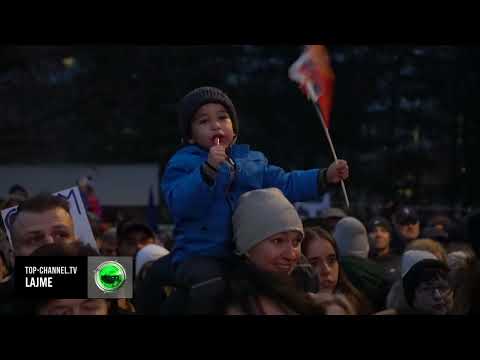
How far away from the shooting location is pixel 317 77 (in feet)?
13.8

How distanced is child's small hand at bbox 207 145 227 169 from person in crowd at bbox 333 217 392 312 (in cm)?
72

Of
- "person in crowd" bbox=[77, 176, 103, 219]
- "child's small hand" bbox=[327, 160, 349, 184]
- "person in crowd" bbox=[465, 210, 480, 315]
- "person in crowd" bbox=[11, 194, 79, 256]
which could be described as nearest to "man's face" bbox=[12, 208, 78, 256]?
"person in crowd" bbox=[11, 194, 79, 256]

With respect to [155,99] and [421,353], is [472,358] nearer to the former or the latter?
[421,353]

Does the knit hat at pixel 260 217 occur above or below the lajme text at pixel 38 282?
above

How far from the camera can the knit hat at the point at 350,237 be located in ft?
13.8

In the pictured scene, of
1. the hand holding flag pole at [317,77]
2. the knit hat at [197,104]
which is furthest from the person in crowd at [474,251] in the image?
the knit hat at [197,104]

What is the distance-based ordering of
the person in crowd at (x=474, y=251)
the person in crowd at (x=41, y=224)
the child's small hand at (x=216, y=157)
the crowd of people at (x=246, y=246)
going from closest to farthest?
the child's small hand at (x=216, y=157), the crowd of people at (x=246, y=246), the person in crowd at (x=41, y=224), the person in crowd at (x=474, y=251)

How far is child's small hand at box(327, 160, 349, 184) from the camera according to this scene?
13.6 feet

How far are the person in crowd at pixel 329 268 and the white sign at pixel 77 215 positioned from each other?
107 centimetres

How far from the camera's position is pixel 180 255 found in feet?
13.4

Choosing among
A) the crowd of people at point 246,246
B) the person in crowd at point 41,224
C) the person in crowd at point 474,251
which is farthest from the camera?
the person in crowd at point 474,251

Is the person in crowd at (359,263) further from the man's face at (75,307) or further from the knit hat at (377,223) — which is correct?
the man's face at (75,307)

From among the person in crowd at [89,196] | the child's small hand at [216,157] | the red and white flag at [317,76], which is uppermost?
the red and white flag at [317,76]

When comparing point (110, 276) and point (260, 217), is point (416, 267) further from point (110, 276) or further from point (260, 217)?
point (110, 276)
